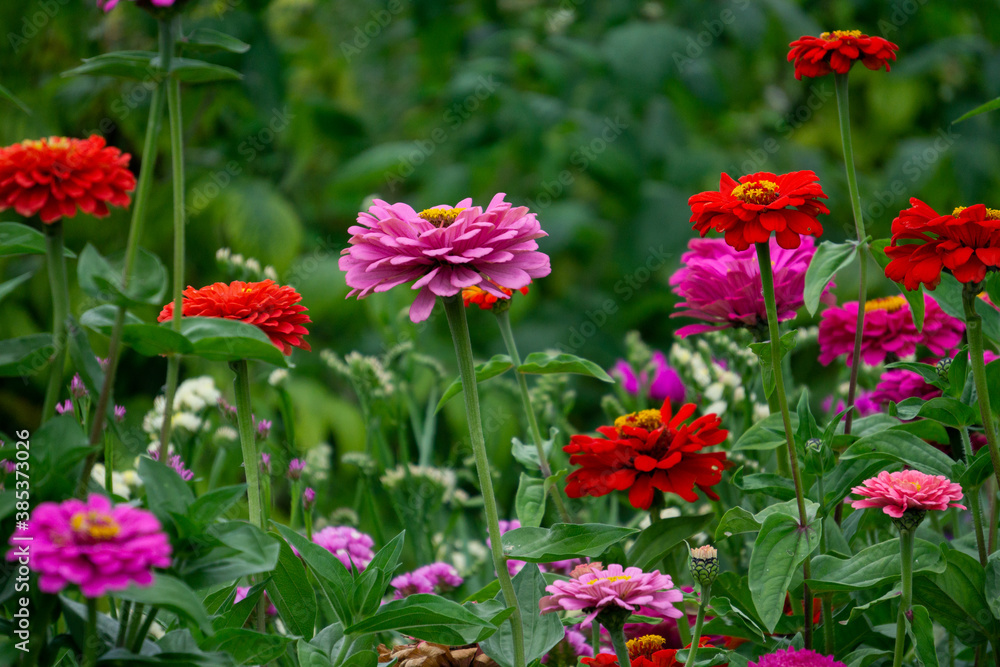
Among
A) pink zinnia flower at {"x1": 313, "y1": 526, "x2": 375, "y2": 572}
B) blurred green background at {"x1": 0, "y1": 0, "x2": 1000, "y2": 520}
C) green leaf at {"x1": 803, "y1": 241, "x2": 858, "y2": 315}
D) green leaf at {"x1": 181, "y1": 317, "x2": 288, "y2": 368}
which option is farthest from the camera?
blurred green background at {"x1": 0, "y1": 0, "x2": 1000, "y2": 520}

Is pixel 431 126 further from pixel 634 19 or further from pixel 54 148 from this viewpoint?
pixel 54 148

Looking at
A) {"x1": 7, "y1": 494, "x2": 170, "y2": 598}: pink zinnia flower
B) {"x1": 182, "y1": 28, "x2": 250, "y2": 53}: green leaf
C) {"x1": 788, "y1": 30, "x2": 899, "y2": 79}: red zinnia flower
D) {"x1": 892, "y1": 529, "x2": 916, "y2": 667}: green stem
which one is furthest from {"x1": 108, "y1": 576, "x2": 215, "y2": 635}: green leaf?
{"x1": 788, "y1": 30, "x2": 899, "y2": 79}: red zinnia flower

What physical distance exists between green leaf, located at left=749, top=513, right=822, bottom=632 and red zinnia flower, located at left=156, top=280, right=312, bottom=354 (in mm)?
263

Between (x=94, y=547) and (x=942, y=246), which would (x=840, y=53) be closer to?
(x=942, y=246)

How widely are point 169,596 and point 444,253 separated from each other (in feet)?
0.59

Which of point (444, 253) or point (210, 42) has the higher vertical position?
point (210, 42)

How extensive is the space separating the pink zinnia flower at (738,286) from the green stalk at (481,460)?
0.61ft

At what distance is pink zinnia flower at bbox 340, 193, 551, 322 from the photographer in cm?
39

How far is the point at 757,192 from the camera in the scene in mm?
464

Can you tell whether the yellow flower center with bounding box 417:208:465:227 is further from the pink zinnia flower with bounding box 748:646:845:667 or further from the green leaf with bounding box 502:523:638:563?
the pink zinnia flower with bounding box 748:646:845:667

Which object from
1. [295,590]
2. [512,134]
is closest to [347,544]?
[295,590]

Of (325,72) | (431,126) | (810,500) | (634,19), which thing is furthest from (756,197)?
(325,72)

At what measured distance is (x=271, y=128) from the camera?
161 centimetres

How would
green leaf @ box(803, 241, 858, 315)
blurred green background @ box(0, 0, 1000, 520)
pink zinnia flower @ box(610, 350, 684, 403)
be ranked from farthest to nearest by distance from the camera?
blurred green background @ box(0, 0, 1000, 520) < pink zinnia flower @ box(610, 350, 684, 403) < green leaf @ box(803, 241, 858, 315)
